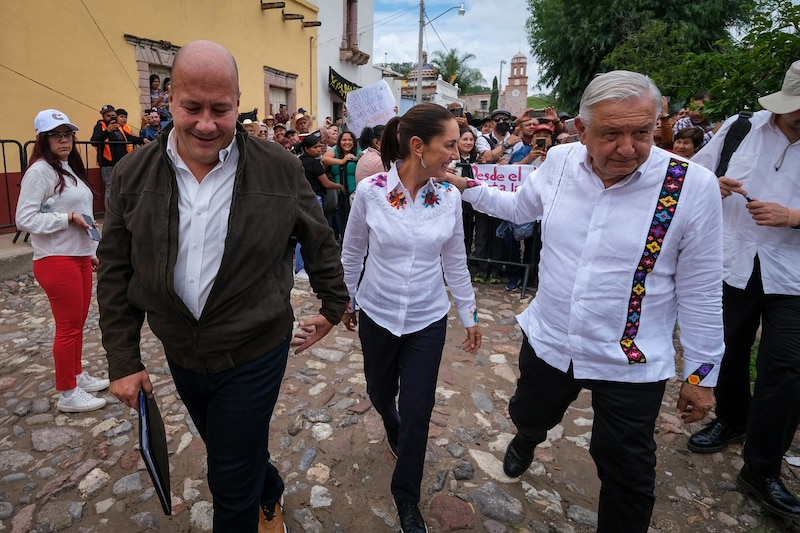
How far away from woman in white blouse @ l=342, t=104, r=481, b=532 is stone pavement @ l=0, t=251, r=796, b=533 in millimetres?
485

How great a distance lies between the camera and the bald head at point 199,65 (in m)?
1.70

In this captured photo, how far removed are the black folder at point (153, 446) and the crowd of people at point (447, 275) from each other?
0.23 feet

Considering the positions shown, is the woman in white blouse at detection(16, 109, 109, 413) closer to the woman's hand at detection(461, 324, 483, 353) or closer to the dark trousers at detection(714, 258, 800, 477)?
the woman's hand at detection(461, 324, 483, 353)

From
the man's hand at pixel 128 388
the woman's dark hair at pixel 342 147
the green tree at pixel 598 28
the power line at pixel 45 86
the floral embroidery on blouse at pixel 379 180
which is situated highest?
the green tree at pixel 598 28

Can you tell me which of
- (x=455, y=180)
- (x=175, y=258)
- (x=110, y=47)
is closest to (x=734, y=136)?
(x=455, y=180)

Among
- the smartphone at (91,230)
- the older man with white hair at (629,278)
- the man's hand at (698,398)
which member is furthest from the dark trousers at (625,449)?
the smartphone at (91,230)

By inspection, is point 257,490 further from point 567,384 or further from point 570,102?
point 570,102

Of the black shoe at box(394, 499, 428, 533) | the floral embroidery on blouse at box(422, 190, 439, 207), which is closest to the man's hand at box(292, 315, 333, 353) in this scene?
the floral embroidery on blouse at box(422, 190, 439, 207)

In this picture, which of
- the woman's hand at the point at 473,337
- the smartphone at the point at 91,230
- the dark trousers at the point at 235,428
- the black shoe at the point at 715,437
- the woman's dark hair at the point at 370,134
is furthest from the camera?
the woman's dark hair at the point at 370,134

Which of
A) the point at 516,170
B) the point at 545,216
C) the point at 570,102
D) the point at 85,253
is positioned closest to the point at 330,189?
the point at 516,170

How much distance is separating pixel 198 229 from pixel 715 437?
11.4ft

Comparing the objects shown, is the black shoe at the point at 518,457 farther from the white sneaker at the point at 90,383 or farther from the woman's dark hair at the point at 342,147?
the woman's dark hair at the point at 342,147

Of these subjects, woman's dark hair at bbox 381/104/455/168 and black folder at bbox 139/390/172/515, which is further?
woman's dark hair at bbox 381/104/455/168

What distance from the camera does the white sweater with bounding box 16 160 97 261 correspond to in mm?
3322
